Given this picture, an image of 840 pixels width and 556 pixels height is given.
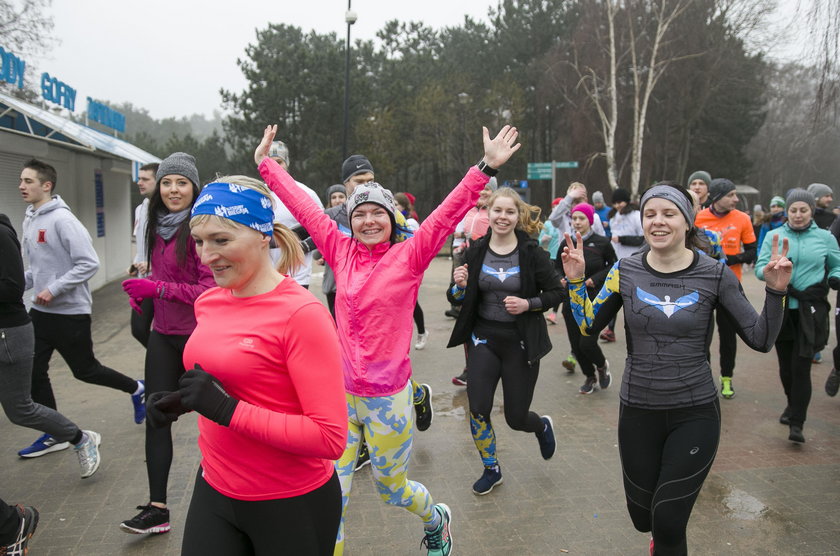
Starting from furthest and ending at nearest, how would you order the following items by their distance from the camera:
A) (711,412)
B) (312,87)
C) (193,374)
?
(312,87) → (711,412) → (193,374)

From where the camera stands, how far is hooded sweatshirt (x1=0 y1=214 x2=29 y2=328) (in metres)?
3.96

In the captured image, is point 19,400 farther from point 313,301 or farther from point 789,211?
point 789,211

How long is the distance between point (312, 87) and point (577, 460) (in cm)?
3026

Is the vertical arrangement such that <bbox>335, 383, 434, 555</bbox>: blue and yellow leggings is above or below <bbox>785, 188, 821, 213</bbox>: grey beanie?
below

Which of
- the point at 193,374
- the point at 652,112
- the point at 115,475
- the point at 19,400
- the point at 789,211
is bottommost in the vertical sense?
the point at 115,475

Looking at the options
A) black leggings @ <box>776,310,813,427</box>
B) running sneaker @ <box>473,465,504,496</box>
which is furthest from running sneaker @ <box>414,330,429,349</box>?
black leggings @ <box>776,310,813,427</box>

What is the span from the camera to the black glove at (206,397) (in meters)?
1.83

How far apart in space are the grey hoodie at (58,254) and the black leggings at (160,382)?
1.32 metres

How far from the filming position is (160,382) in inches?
148

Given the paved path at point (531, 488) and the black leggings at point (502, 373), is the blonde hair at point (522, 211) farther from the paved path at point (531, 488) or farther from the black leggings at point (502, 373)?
the paved path at point (531, 488)

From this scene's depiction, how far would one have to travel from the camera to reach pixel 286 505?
2.05m

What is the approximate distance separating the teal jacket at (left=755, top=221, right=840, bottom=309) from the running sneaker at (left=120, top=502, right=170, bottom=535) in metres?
4.86

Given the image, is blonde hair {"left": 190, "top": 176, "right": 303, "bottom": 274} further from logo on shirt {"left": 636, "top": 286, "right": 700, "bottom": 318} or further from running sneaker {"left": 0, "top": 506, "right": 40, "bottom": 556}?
running sneaker {"left": 0, "top": 506, "right": 40, "bottom": 556}

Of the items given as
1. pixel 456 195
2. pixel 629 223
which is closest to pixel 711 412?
pixel 456 195
